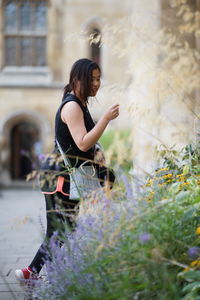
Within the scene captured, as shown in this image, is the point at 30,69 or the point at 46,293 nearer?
the point at 46,293

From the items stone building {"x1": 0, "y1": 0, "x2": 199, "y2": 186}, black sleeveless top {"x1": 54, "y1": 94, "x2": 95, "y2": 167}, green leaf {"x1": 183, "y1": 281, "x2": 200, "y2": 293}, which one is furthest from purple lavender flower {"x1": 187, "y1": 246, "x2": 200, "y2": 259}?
stone building {"x1": 0, "y1": 0, "x2": 199, "y2": 186}

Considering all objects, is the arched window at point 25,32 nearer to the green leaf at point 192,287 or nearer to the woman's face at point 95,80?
the woman's face at point 95,80

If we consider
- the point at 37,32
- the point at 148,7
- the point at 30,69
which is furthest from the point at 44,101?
the point at 148,7

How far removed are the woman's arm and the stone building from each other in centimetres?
1247

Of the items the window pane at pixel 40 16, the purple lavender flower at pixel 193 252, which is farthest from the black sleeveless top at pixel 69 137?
the window pane at pixel 40 16

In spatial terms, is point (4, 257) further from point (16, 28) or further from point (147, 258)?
point (16, 28)

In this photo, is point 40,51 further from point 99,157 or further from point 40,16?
point 99,157

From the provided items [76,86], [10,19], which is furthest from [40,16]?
[76,86]

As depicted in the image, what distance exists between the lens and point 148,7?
23.6 feet

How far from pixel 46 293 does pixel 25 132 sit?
14.2 m

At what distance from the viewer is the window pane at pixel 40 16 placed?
16.1 meters

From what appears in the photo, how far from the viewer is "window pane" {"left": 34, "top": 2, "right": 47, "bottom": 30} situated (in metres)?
16.1

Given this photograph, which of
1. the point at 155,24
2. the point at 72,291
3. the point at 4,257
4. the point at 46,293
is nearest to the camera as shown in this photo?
the point at 72,291

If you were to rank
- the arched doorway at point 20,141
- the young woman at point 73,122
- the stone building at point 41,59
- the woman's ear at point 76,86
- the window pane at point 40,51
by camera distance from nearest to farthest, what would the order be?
the young woman at point 73,122 < the woman's ear at point 76,86 < the stone building at point 41,59 < the window pane at point 40,51 < the arched doorway at point 20,141
